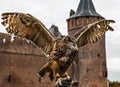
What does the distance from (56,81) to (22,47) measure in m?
29.2

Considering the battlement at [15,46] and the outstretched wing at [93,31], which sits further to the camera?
the battlement at [15,46]

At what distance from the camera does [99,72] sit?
3625cm

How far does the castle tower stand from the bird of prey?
29983 millimetres

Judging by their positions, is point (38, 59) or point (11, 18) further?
point (38, 59)

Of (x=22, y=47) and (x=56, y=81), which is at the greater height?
(x=22, y=47)

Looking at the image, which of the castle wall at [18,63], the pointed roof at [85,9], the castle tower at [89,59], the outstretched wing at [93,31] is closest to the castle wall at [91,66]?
the castle tower at [89,59]

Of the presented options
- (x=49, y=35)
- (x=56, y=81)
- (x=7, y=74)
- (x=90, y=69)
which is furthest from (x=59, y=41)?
(x=90, y=69)

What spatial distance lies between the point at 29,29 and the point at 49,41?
322 millimetres

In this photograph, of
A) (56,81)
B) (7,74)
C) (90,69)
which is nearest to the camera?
(56,81)

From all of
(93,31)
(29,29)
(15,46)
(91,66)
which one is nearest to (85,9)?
(91,66)

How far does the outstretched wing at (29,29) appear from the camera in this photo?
5.25 metres

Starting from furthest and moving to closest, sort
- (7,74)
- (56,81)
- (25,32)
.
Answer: (7,74)
(25,32)
(56,81)

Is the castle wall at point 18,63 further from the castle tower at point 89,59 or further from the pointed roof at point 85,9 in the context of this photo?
the pointed roof at point 85,9

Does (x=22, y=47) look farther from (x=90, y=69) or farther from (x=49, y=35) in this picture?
(x=49, y=35)
